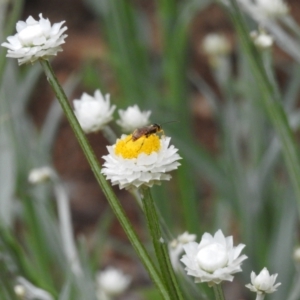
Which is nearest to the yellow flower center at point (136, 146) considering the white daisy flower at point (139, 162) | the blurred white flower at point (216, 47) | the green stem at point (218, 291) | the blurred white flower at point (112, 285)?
the white daisy flower at point (139, 162)

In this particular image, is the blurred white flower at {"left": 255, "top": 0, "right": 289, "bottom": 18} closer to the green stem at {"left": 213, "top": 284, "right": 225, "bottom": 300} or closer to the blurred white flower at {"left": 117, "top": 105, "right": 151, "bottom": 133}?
the blurred white flower at {"left": 117, "top": 105, "right": 151, "bottom": 133}

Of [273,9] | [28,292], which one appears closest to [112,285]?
[28,292]

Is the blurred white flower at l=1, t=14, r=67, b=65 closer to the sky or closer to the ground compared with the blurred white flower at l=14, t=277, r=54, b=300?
closer to the sky

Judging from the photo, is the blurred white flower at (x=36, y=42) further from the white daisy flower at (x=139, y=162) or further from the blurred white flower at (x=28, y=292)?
the blurred white flower at (x=28, y=292)

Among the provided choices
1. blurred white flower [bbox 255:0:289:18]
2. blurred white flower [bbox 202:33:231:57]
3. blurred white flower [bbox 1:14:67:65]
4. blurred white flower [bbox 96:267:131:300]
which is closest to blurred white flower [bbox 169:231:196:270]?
blurred white flower [bbox 1:14:67:65]

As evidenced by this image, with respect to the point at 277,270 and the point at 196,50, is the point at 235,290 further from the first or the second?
the point at 196,50
